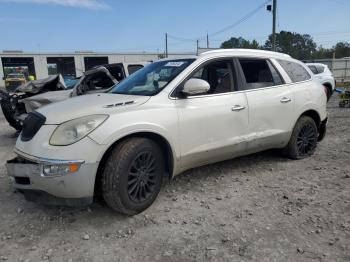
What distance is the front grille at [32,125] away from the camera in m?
3.52

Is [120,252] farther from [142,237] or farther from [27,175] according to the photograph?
[27,175]

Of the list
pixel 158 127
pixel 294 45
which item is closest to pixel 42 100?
pixel 158 127

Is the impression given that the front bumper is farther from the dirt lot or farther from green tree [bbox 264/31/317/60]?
green tree [bbox 264/31/317/60]

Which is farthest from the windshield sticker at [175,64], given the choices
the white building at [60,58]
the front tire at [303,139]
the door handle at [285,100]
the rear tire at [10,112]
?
the white building at [60,58]

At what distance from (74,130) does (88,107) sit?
0.35 metres

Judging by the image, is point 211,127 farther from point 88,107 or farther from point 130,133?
point 88,107

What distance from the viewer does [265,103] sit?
476 centimetres

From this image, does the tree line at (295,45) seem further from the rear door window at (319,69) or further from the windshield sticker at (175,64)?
the windshield sticker at (175,64)

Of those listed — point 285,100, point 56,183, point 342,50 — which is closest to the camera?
point 56,183

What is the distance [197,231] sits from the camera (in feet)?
11.0

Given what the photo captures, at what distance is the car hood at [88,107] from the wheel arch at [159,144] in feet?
1.01

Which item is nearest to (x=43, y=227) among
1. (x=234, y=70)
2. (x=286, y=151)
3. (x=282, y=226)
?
(x=282, y=226)

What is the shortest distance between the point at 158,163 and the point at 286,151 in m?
2.55

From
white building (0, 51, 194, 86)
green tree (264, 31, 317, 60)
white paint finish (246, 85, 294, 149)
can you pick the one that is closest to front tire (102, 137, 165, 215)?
white paint finish (246, 85, 294, 149)
